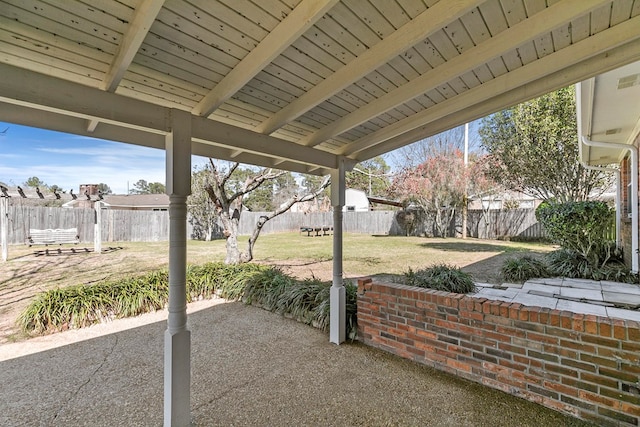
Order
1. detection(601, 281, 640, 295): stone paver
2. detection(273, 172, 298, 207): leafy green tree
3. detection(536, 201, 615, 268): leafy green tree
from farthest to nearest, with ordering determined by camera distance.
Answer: detection(273, 172, 298, 207): leafy green tree < detection(536, 201, 615, 268): leafy green tree < detection(601, 281, 640, 295): stone paver

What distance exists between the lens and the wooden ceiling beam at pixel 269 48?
153cm

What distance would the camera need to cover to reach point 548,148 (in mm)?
10180

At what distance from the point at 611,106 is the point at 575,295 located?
2.89m

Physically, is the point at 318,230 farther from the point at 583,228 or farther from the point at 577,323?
the point at 577,323

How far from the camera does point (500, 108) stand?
271 cm

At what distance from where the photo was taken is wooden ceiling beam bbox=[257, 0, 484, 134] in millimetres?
1607

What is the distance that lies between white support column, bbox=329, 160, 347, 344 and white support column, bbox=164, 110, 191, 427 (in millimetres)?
1805

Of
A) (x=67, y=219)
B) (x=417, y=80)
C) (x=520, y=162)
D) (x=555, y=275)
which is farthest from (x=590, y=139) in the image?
(x=67, y=219)

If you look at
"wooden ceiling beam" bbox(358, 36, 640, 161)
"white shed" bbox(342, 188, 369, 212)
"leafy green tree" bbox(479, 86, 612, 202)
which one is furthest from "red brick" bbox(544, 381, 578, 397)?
"white shed" bbox(342, 188, 369, 212)

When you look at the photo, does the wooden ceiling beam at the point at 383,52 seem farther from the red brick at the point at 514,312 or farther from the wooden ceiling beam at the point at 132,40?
the red brick at the point at 514,312

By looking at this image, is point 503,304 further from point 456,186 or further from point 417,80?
point 456,186

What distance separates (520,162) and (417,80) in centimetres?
1087

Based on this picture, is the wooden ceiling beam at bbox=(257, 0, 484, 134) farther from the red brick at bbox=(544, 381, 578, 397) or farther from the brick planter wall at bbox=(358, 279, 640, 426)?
the red brick at bbox=(544, 381, 578, 397)

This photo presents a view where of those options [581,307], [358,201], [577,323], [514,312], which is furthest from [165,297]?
[358,201]
